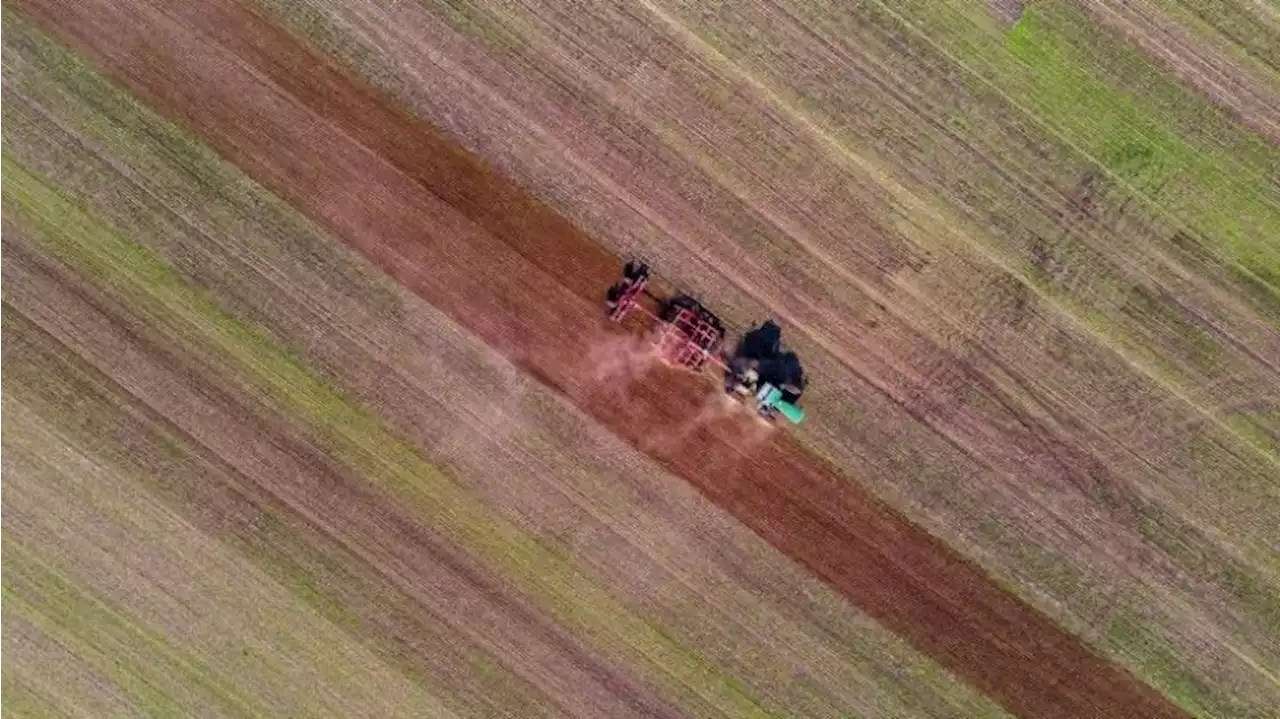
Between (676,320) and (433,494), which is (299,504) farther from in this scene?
(676,320)

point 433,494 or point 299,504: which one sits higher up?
point 433,494

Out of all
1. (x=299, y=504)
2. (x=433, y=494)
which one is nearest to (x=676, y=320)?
(x=433, y=494)

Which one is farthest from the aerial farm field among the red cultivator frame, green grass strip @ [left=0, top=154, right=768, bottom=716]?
the red cultivator frame

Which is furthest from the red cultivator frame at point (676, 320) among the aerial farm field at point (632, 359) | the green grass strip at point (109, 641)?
the green grass strip at point (109, 641)

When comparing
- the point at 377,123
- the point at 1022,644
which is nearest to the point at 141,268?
the point at 377,123

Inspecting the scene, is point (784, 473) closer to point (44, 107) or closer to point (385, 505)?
point (385, 505)
